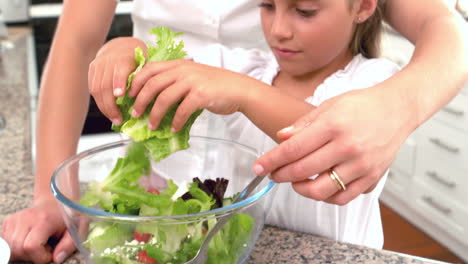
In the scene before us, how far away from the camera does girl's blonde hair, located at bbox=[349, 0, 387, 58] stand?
112 centimetres

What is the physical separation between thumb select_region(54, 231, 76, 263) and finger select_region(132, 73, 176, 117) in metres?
Result: 0.27

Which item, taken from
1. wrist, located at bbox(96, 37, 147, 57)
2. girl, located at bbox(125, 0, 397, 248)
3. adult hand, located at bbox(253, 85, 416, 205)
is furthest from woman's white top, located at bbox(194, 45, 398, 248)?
adult hand, located at bbox(253, 85, 416, 205)

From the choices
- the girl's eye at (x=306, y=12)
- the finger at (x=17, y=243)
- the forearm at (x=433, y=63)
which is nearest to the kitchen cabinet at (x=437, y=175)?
the forearm at (x=433, y=63)

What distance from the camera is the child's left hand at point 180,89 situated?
721mm

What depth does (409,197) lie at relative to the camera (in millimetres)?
3172

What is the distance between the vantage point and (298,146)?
0.66 m

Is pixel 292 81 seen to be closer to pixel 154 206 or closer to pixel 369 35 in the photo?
pixel 369 35

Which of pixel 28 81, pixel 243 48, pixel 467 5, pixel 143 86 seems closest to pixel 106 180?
pixel 143 86

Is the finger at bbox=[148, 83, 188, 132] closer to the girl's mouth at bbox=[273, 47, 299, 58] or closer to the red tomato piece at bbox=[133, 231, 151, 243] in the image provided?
Answer: the red tomato piece at bbox=[133, 231, 151, 243]

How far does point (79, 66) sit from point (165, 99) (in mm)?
441

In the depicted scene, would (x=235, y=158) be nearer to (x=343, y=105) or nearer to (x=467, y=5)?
(x=343, y=105)

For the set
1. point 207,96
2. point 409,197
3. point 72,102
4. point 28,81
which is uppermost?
point 207,96

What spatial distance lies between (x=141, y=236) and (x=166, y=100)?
0.60ft

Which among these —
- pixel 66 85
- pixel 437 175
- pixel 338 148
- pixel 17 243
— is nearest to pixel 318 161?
pixel 338 148
